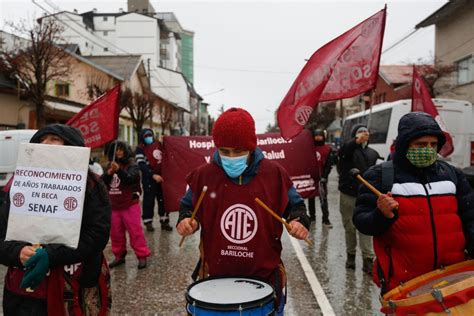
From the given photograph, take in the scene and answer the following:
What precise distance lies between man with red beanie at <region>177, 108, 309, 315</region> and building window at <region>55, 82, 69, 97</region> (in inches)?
927

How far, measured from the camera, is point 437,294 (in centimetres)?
214

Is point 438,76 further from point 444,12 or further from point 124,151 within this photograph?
point 124,151

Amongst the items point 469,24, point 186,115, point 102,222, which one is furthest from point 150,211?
point 186,115

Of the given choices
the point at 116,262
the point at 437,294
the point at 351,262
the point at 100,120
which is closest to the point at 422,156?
the point at 437,294

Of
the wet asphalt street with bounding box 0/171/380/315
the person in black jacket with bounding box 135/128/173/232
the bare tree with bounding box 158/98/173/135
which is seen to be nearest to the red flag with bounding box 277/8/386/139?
the wet asphalt street with bounding box 0/171/380/315

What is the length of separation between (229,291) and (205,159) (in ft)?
17.3

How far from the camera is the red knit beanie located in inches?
107

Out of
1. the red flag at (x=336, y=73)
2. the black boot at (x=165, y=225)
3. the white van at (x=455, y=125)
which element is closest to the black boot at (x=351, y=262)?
the red flag at (x=336, y=73)

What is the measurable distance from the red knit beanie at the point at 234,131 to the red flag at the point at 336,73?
5.62 ft

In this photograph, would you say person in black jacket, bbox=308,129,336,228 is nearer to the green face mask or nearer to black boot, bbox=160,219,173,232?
black boot, bbox=160,219,173,232

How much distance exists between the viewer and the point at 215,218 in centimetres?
283

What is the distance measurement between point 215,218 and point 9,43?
66.9ft

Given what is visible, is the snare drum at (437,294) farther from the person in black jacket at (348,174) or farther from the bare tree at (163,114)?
the bare tree at (163,114)

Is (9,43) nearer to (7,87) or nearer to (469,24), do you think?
(7,87)
